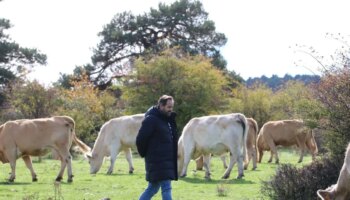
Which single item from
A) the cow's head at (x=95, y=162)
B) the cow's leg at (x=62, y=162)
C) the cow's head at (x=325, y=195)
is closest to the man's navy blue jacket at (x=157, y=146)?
the cow's head at (x=325, y=195)

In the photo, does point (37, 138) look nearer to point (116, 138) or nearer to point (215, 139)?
point (116, 138)

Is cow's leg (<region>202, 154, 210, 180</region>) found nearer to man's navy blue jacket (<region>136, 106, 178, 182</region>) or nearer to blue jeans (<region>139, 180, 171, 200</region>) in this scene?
blue jeans (<region>139, 180, 171, 200</region>)

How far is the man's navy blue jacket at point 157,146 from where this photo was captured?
11.8 metres

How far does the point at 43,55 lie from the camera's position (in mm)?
57719

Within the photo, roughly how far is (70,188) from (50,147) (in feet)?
10.9

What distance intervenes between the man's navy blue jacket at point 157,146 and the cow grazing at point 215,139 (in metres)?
8.94

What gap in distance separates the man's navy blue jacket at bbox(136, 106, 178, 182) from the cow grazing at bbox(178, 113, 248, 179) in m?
8.94

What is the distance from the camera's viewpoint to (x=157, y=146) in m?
11.9

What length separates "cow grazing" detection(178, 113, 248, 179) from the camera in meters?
21.5

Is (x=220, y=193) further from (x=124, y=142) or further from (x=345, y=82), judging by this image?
(x=124, y=142)

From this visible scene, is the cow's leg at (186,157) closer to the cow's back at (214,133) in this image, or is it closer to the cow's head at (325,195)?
the cow's back at (214,133)

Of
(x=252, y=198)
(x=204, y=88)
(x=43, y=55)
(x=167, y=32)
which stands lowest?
(x=252, y=198)

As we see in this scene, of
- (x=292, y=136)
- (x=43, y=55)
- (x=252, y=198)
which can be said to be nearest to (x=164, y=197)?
(x=252, y=198)

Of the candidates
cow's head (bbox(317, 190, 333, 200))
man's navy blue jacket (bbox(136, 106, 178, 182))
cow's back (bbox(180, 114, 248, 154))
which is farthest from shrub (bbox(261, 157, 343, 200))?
cow's back (bbox(180, 114, 248, 154))
